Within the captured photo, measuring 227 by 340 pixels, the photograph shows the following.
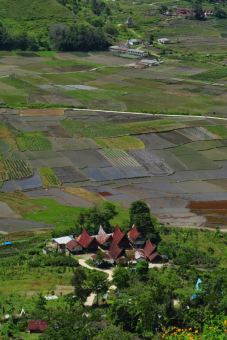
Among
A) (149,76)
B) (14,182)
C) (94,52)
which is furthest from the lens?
(94,52)

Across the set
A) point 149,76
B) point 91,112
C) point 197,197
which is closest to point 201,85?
point 149,76

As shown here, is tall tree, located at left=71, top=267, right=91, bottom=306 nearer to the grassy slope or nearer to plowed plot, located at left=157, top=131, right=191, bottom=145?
plowed plot, located at left=157, top=131, right=191, bottom=145

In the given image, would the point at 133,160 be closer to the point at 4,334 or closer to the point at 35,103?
the point at 35,103

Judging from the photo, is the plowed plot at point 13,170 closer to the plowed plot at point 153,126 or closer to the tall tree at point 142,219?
the tall tree at point 142,219

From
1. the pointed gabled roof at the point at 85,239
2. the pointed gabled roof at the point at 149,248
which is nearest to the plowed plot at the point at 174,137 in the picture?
the pointed gabled roof at the point at 85,239

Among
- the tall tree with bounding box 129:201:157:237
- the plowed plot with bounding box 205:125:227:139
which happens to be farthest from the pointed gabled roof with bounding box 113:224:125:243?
the plowed plot with bounding box 205:125:227:139
